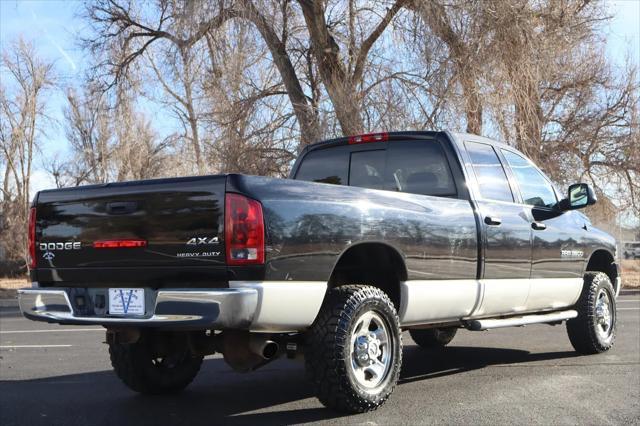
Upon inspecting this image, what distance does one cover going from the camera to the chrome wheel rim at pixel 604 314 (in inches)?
306

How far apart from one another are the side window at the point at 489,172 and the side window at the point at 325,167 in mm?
1097

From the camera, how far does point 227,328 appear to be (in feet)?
14.7

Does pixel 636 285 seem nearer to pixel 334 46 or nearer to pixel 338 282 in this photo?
pixel 334 46

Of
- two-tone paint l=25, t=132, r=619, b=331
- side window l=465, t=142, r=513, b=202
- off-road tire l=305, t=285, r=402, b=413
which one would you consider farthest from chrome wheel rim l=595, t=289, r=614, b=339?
off-road tire l=305, t=285, r=402, b=413

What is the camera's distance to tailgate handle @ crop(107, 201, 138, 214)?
4820mm

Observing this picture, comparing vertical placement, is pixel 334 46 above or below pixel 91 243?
above

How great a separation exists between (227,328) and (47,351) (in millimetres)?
4992

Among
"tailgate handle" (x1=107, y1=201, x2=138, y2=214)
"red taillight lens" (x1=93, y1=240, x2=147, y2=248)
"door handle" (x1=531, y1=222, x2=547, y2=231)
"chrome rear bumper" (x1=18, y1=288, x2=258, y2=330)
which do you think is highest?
"tailgate handle" (x1=107, y1=201, x2=138, y2=214)

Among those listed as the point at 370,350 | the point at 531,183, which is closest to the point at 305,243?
the point at 370,350

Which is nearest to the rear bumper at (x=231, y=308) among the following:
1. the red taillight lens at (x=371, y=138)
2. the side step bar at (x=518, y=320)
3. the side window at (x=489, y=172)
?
the side step bar at (x=518, y=320)

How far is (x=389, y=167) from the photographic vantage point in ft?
21.7

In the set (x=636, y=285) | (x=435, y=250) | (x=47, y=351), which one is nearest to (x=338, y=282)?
(x=435, y=250)

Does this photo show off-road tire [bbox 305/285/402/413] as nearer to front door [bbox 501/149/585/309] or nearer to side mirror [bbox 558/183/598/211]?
front door [bbox 501/149/585/309]

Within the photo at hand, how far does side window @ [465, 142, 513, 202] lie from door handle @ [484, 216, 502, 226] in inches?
9.3
